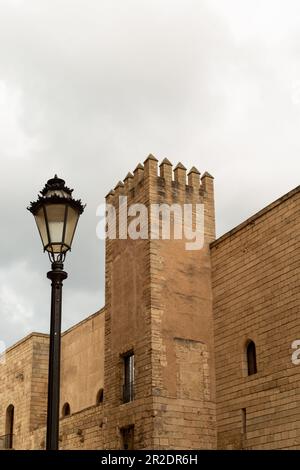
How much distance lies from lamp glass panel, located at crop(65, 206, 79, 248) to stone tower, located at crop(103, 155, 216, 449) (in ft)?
35.7

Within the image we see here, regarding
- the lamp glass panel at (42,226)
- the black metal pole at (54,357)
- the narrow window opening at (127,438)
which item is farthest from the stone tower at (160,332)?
the lamp glass panel at (42,226)

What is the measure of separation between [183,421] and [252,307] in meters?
3.30

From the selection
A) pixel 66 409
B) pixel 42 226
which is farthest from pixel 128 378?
pixel 42 226

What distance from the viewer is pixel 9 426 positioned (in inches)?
1108

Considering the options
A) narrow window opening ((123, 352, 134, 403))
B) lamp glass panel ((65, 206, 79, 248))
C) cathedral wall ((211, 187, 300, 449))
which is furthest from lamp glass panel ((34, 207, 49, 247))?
narrow window opening ((123, 352, 134, 403))

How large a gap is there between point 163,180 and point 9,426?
14.5 metres

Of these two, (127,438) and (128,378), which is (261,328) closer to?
(128,378)

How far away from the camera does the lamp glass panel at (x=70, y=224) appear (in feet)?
20.6

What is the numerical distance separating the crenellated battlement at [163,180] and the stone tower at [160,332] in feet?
0.11

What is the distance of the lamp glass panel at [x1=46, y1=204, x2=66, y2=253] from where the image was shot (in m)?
6.25

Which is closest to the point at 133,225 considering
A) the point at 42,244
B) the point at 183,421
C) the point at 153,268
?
the point at 153,268

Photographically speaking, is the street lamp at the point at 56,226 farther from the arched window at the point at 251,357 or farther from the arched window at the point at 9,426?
the arched window at the point at 9,426

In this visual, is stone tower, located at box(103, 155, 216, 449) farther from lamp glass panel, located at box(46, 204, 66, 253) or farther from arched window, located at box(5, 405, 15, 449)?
lamp glass panel, located at box(46, 204, 66, 253)
